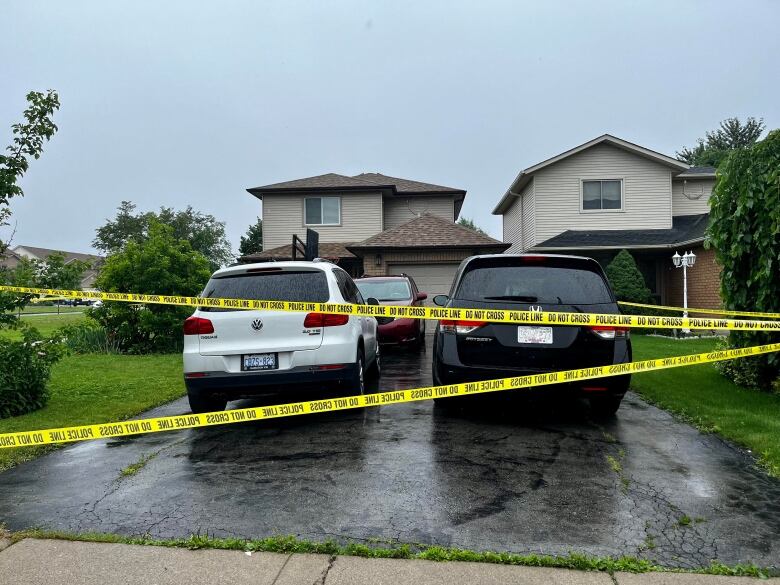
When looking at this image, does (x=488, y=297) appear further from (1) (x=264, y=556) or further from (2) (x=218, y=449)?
(1) (x=264, y=556)

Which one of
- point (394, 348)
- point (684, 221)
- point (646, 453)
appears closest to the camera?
point (646, 453)

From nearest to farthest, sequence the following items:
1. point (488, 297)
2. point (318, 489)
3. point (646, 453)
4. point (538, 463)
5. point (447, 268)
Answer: point (318, 489)
point (538, 463)
point (646, 453)
point (488, 297)
point (447, 268)

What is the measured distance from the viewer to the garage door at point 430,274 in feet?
61.5

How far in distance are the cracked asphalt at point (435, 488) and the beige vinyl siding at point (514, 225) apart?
61.2 feet

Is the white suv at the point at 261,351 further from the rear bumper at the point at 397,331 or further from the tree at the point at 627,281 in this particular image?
the tree at the point at 627,281

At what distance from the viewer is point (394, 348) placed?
1328 centimetres

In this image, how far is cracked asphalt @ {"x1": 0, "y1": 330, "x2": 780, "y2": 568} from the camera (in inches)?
126

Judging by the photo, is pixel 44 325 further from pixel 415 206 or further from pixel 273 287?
pixel 273 287

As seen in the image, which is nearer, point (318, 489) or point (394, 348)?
point (318, 489)

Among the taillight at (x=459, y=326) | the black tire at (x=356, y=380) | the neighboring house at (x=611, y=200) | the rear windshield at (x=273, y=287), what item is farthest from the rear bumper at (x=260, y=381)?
the neighboring house at (x=611, y=200)

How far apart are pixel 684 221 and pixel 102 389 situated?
791 inches

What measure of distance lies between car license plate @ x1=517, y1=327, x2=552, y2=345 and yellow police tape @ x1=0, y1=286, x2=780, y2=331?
9 centimetres

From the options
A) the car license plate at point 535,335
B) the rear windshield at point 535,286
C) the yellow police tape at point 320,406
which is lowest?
the yellow police tape at point 320,406

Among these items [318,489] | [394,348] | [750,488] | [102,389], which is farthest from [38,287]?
[394,348]
